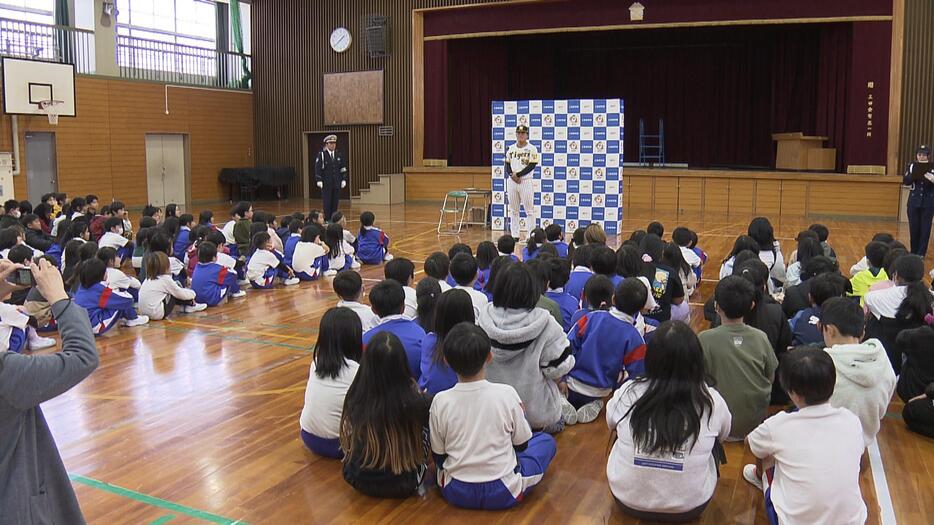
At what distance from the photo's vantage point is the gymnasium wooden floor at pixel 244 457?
3.02 meters

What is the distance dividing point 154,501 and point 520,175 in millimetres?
7900

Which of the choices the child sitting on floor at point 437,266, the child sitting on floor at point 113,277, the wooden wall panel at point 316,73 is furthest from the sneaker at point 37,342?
the wooden wall panel at point 316,73

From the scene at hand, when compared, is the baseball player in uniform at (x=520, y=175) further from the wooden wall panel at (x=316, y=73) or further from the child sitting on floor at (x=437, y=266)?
the wooden wall panel at (x=316, y=73)

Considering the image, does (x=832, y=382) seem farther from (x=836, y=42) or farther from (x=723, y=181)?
(x=836, y=42)

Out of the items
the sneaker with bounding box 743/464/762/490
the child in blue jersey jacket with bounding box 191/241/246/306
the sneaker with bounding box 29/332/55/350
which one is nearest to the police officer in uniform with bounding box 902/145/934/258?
the sneaker with bounding box 743/464/762/490

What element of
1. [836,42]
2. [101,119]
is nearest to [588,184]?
[836,42]

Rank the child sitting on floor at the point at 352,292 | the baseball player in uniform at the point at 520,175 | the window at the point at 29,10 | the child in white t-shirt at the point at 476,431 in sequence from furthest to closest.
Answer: the window at the point at 29,10
the baseball player in uniform at the point at 520,175
the child sitting on floor at the point at 352,292
the child in white t-shirt at the point at 476,431

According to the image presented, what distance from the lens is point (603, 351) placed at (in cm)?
392

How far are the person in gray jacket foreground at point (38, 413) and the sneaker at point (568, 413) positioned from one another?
2393 millimetres

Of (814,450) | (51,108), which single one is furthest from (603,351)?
(51,108)

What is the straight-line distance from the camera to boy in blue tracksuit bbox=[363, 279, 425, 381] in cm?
378

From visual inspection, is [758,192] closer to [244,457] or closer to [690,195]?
[690,195]

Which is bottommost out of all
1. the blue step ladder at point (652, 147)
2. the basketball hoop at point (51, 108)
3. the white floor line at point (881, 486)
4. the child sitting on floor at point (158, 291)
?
the white floor line at point (881, 486)

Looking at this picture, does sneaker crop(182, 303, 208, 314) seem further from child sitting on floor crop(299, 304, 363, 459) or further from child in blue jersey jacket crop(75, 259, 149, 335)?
child sitting on floor crop(299, 304, 363, 459)
